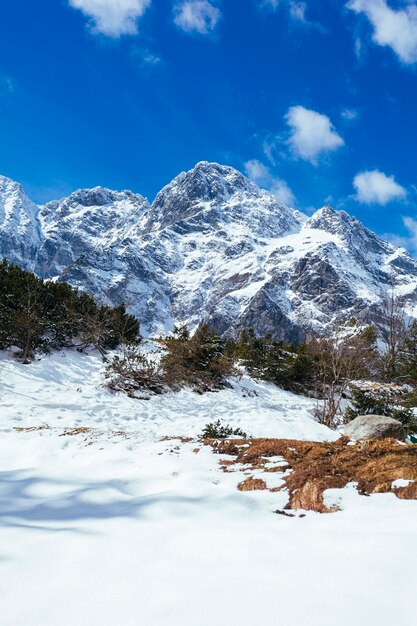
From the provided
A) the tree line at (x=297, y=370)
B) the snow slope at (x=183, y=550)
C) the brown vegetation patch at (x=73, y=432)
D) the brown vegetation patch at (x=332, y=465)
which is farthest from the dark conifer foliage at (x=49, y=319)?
the brown vegetation patch at (x=332, y=465)

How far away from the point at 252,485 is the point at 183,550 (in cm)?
163

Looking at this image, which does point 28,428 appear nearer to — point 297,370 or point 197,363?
point 197,363

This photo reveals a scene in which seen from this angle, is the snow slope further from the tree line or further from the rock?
the tree line

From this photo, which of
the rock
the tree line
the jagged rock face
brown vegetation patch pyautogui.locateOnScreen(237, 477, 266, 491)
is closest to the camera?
brown vegetation patch pyautogui.locateOnScreen(237, 477, 266, 491)

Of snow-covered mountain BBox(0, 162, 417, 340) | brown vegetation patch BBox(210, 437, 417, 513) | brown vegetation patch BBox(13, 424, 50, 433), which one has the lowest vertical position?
brown vegetation patch BBox(13, 424, 50, 433)

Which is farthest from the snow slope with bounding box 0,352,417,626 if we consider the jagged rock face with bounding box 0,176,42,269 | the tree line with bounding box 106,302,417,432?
the jagged rock face with bounding box 0,176,42,269

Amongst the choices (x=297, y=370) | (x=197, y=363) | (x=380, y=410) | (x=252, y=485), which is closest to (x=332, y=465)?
(x=252, y=485)

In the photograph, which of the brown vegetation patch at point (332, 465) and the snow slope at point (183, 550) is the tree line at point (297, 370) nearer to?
the brown vegetation patch at point (332, 465)

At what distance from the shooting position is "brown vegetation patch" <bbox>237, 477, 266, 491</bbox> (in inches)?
137

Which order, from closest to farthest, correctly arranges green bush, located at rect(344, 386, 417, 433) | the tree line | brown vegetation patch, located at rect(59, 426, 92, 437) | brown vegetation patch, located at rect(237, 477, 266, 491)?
brown vegetation patch, located at rect(237, 477, 266, 491)
brown vegetation patch, located at rect(59, 426, 92, 437)
green bush, located at rect(344, 386, 417, 433)
the tree line

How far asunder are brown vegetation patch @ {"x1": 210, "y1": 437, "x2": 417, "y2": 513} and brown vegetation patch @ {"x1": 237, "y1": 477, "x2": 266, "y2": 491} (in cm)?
2

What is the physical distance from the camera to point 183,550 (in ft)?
6.73

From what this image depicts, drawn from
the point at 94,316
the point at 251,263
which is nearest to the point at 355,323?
the point at 94,316

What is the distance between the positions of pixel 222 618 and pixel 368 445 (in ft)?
11.3
